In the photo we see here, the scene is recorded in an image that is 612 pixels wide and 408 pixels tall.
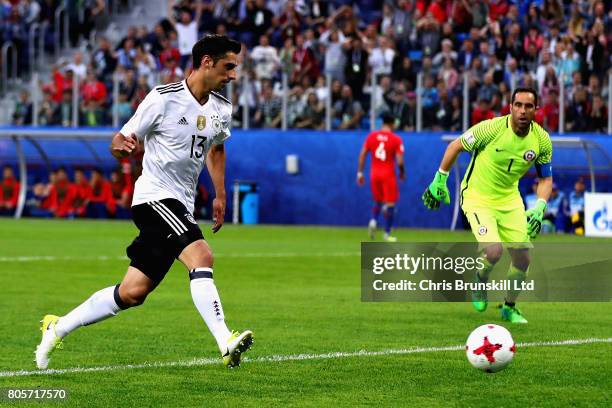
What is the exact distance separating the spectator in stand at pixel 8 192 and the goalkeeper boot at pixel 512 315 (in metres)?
23.2

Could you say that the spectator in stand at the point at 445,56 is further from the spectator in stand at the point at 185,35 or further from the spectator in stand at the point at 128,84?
the spectator in stand at the point at 128,84

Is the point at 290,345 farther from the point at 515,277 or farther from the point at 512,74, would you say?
the point at 512,74

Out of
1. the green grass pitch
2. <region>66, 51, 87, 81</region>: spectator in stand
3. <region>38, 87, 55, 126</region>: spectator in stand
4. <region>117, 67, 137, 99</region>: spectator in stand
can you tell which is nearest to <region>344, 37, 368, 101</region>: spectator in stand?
<region>117, 67, 137, 99</region>: spectator in stand

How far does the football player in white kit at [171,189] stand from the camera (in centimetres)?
856

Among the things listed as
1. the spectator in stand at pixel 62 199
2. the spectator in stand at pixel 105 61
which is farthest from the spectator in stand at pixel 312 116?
the spectator in stand at pixel 62 199

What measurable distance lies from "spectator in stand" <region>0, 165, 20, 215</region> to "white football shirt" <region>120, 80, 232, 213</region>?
25667 mm

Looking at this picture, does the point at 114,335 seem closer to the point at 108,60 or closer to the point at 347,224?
the point at 347,224

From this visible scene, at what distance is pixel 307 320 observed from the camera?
40.5 feet

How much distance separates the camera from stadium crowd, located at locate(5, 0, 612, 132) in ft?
88.6

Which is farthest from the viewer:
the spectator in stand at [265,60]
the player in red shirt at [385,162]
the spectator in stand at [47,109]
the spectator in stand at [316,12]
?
the spectator in stand at [47,109]

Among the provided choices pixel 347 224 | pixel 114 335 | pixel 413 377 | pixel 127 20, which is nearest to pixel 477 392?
pixel 413 377

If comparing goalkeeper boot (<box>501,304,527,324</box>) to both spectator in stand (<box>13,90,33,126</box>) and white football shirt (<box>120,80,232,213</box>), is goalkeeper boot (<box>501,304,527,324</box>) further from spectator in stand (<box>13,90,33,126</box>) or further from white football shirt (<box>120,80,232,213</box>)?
spectator in stand (<box>13,90,33,126</box>)

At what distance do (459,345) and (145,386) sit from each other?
3088 mm

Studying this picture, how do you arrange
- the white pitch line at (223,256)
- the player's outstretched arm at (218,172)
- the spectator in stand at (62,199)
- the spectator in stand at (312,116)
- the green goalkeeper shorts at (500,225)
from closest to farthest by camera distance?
the player's outstretched arm at (218,172) < the green goalkeeper shorts at (500,225) < the white pitch line at (223,256) < the spectator in stand at (312,116) < the spectator in stand at (62,199)
